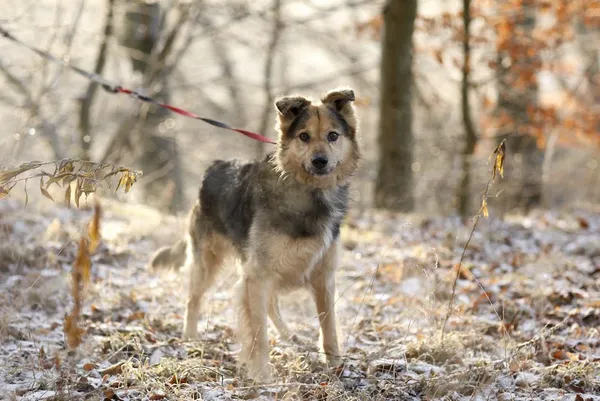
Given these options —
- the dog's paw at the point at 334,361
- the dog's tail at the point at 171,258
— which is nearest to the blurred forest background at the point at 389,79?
the dog's tail at the point at 171,258

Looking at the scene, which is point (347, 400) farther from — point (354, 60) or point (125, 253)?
point (354, 60)

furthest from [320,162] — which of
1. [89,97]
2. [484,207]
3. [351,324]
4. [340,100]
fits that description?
[89,97]

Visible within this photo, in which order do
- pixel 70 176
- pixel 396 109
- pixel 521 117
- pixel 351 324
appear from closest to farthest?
pixel 70 176
pixel 351 324
pixel 396 109
pixel 521 117

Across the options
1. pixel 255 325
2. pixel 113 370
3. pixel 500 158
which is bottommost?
pixel 113 370

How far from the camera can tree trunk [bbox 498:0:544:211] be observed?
41.4 feet

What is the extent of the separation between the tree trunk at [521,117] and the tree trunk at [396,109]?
1.88 m

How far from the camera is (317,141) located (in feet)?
16.6

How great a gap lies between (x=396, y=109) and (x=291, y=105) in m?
7.41

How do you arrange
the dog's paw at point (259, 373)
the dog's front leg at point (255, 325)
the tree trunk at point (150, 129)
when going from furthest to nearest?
the tree trunk at point (150, 129)
the dog's front leg at point (255, 325)
the dog's paw at point (259, 373)

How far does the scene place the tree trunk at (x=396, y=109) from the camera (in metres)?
12.1

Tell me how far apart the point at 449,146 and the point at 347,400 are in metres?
14.2

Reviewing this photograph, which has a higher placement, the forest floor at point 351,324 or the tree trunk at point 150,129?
the tree trunk at point 150,129

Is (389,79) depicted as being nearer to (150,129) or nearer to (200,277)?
(150,129)

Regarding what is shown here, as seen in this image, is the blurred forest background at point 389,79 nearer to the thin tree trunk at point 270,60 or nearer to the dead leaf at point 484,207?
the thin tree trunk at point 270,60
